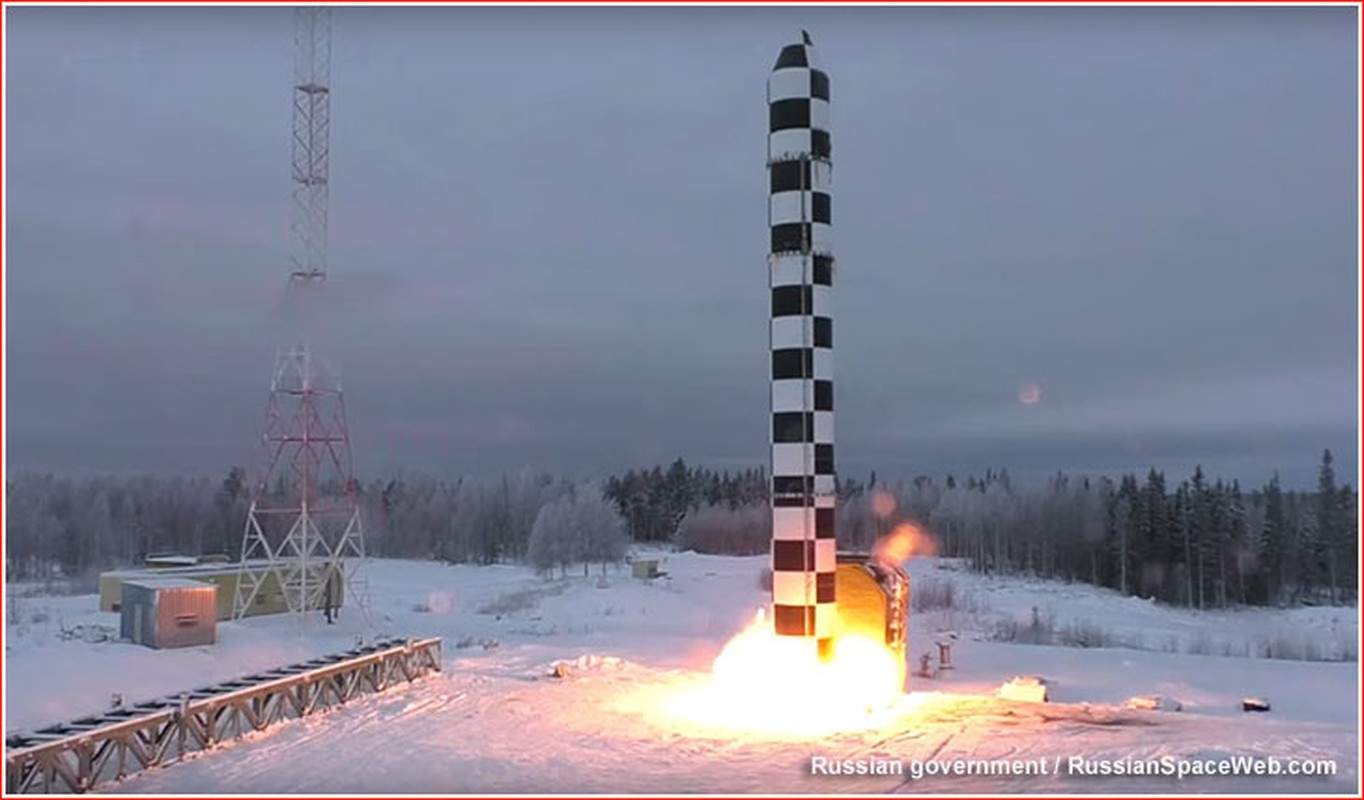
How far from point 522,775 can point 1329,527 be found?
7062 centimetres

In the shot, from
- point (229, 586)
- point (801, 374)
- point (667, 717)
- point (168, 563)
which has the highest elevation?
point (801, 374)

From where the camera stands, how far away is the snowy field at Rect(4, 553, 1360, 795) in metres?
14.8

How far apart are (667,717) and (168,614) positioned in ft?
49.3

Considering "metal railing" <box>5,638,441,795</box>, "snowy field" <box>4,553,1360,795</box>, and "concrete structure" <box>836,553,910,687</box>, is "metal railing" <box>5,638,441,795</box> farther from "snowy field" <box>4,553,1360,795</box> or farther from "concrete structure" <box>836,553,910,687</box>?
"concrete structure" <box>836,553,910,687</box>

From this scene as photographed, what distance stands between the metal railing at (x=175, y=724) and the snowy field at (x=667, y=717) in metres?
0.40

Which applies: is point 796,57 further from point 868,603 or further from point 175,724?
point 175,724

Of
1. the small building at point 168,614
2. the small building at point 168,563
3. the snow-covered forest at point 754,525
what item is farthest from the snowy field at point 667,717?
the snow-covered forest at point 754,525

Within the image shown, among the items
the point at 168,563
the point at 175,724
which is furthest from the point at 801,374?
the point at 168,563

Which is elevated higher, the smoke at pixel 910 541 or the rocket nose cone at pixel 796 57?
the rocket nose cone at pixel 796 57

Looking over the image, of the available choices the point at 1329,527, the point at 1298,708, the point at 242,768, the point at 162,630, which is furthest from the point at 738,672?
the point at 1329,527

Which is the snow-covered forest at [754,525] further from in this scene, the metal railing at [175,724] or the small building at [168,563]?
the metal railing at [175,724]

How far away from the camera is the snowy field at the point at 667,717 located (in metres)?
14.8

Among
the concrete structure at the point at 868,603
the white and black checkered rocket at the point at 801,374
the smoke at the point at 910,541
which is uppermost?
the white and black checkered rocket at the point at 801,374

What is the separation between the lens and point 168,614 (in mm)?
28562
